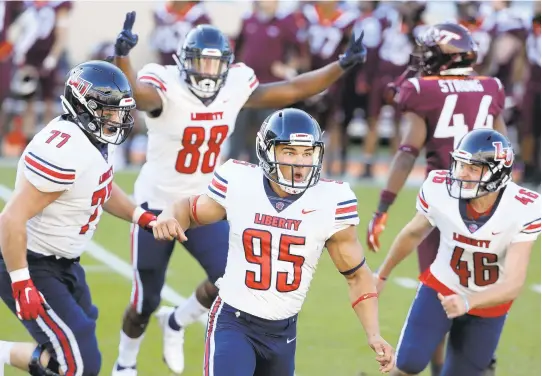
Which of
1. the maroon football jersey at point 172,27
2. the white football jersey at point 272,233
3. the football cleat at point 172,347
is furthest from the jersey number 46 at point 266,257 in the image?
the maroon football jersey at point 172,27

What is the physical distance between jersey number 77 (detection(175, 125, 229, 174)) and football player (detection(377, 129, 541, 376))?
4.01 ft

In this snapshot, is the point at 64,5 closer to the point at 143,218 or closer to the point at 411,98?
the point at 411,98

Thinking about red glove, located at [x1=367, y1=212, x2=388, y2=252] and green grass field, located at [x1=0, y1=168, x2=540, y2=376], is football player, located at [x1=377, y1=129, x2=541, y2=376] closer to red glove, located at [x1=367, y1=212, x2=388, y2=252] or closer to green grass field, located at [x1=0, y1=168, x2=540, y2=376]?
red glove, located at [x1=367, y1=212, x2=388, y2=252]

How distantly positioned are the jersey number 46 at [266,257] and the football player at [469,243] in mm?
869

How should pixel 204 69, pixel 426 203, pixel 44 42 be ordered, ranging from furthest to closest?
pixel 44 42, pixel 204 69, pixel 426 203

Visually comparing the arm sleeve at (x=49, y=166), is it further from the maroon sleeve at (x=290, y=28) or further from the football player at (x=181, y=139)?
the maroon sleeve at (x=290, y=28)

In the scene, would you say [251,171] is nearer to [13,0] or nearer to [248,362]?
[248,362]

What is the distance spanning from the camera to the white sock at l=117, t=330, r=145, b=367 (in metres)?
5.70

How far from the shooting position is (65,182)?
175 inches

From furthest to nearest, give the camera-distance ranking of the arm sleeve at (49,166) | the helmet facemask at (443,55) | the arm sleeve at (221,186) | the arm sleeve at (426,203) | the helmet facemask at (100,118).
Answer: the helmet facemask at (443,55)
the arm sleeve at (426,203)
the helmet facemask at (100,118)
the arm sleeve at (49,166)
the arm sleeve at (221,186)

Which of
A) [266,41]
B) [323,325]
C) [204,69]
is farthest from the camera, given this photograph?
[266,41]

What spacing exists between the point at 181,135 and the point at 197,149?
12 centimetres

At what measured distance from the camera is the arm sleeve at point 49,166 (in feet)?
14.5

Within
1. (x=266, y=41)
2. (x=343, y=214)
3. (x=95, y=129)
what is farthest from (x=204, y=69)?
(x=266, y=41)
